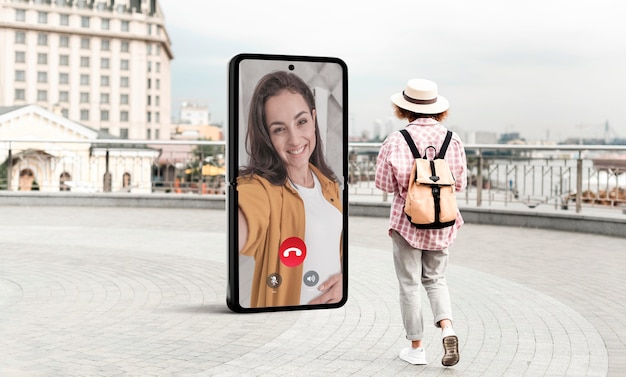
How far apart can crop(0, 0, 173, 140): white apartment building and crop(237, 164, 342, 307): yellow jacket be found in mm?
122593

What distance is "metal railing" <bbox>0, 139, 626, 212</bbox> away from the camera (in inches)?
499

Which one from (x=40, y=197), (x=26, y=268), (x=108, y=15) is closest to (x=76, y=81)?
(x=108, y=15)

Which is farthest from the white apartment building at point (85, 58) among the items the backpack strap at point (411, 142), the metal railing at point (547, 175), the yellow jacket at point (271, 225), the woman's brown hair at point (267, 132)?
the backpack strap at point (411, 142)

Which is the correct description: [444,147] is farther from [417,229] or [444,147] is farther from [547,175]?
[547,175]

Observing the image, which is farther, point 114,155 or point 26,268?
point 114,155

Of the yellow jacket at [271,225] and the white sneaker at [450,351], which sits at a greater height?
the yellow jacket at [271,225]

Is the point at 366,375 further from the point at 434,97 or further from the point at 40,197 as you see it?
the point at 40,197

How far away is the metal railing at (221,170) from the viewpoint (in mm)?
12684

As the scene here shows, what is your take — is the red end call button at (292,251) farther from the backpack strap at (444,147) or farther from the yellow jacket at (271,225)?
the backpack strap at (444,147)

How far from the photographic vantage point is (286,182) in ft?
18.6

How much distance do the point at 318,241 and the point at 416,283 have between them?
50.8 inches

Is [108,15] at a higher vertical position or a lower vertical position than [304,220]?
higher

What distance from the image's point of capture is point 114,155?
16.6 meters

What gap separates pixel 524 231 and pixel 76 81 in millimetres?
123284
